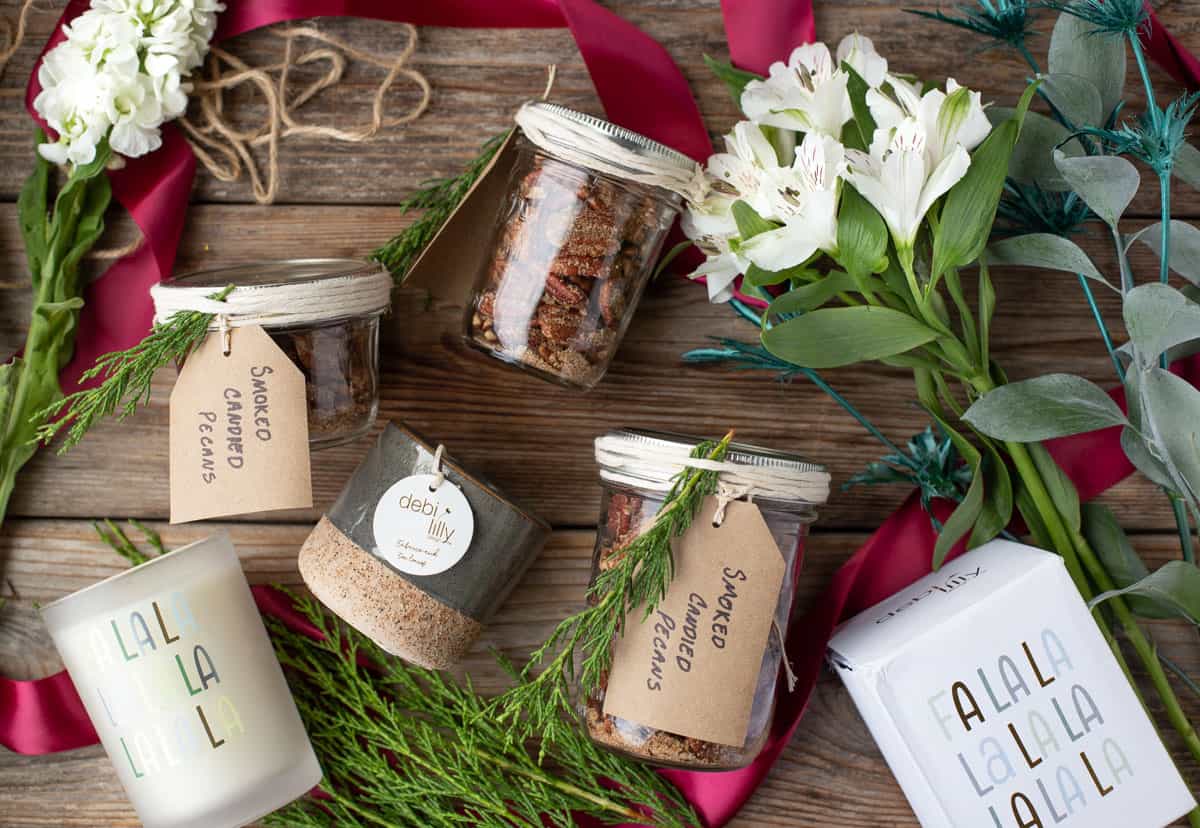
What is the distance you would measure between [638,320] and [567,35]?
1.04ft

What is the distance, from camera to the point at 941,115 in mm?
742

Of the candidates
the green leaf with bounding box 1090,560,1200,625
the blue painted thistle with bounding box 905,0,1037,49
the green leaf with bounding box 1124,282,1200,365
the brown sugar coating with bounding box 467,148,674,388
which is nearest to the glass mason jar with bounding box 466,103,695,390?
the brown sugar coating with bounding box 467,148,674,388

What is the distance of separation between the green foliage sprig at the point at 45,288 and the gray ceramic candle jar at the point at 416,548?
365 mm

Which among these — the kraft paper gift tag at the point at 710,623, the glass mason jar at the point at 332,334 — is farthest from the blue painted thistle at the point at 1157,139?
the glass mason jar at the point at 332,334

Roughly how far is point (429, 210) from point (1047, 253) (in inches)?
24.4

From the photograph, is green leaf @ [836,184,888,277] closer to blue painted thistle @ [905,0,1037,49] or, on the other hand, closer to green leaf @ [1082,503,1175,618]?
blue painted thistle @ [905,0,1037,49]

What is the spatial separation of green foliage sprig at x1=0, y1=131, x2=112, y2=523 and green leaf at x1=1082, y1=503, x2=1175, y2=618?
107cm

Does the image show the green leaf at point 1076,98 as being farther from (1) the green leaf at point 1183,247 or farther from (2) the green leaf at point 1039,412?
(2) the green leaf at point 1039,412

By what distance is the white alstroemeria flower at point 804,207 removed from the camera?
0.75 meters

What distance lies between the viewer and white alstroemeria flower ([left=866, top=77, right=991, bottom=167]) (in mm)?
738

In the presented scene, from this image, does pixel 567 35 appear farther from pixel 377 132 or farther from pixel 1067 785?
pixel 1067 785

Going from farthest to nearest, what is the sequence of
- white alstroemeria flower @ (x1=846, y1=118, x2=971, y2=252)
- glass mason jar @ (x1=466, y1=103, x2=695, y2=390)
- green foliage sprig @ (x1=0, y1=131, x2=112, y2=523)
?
green foliage sprig @ (x1=0, y1=131, x2=112, y2=523)
glass mason jar @ (x1=466, y1=103, x2=695, y2=390)
white alstroemeria flower @ (x1=846, y1=118, x2=971, y2=252)

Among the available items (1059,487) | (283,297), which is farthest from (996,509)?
(283,297)

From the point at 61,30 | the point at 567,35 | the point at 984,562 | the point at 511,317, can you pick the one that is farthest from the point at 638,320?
the point at 61,30
